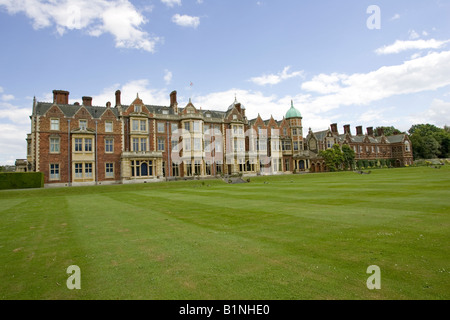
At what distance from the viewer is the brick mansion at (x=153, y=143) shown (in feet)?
131

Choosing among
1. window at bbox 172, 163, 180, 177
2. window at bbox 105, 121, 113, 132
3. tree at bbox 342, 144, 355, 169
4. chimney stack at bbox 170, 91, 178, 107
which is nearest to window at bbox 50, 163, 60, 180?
window at bbox 105, 121, 113, 132

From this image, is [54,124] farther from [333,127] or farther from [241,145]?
[333,127]

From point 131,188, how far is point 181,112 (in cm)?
2050

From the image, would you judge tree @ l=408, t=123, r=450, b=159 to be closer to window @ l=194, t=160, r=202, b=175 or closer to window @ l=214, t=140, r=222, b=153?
window @ l=214, t=140, r=222, b=153

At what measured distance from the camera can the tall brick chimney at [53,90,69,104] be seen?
42.2m

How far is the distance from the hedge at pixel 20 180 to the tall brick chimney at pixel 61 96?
13.7 meters

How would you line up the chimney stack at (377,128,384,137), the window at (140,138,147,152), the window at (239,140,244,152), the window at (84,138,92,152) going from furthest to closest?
the chimney stack at (377,128,384,137), the window at (239,140,244,152), the window at (140,138,147,152), the window at (84,138,92,152)

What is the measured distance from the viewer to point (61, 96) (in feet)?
140

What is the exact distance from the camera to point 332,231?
8.48 metres

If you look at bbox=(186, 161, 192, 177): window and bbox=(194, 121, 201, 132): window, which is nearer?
bbox=(186, 161, 192, 177): window

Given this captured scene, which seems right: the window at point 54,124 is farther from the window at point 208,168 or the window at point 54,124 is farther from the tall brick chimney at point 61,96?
the window at point 208,168

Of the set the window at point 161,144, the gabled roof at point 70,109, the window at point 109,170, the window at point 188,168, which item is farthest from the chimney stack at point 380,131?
the window at point 109,170

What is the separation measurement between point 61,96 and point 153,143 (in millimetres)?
15950
